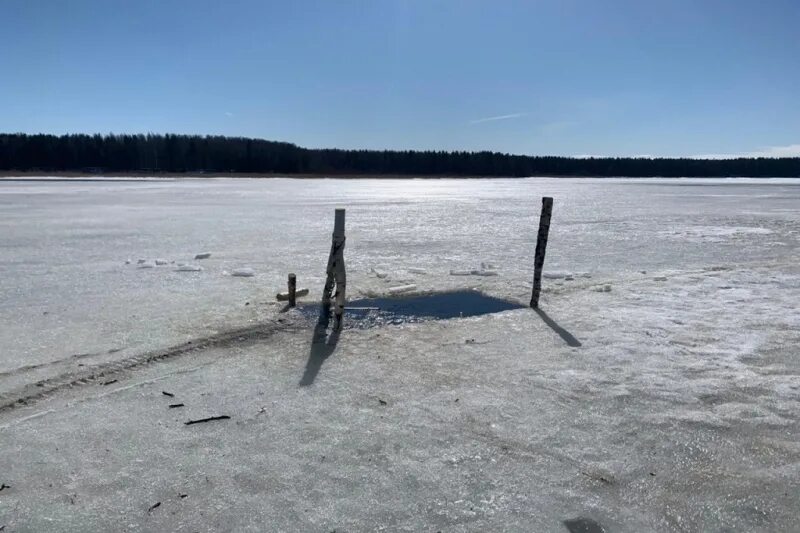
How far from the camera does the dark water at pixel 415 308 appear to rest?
6363 mm

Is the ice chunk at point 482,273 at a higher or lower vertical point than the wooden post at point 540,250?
lower

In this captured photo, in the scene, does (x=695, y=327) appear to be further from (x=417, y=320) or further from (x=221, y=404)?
(x=221, y=404)

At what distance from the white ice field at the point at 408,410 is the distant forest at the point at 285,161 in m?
93.4

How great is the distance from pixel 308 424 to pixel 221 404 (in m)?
0.71

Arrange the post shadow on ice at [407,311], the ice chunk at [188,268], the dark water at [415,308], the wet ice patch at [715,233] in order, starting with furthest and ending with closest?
the wet ice patch at [715,233] → the ice chunk at [188,268] → the dark water at [415,308] → the post shadow on ice at [407,311]

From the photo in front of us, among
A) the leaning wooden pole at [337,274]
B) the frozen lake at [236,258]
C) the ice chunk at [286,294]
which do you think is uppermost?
the leaning wooden pole at [337,274]

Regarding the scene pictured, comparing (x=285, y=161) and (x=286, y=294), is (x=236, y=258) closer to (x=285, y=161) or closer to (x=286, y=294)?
(x=286, y=294)

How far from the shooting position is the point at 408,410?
12.8 feet

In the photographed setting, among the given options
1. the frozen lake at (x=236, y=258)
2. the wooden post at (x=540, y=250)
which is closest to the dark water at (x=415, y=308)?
the wooden post at (x=540, y=250)

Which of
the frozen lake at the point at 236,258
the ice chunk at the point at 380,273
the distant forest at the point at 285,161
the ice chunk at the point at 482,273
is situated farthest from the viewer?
the distant forest at the point at 285,161

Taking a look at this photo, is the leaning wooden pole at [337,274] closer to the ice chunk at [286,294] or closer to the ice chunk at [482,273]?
the ice chunk at [286,294]

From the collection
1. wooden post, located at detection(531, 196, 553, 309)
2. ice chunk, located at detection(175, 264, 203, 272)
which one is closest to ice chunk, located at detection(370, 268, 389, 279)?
wooden post, located at detection(531, 196, 553, 309)

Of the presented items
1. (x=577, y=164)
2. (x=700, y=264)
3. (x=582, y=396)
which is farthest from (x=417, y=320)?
(x=577, y=164)

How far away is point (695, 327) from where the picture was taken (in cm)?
604
